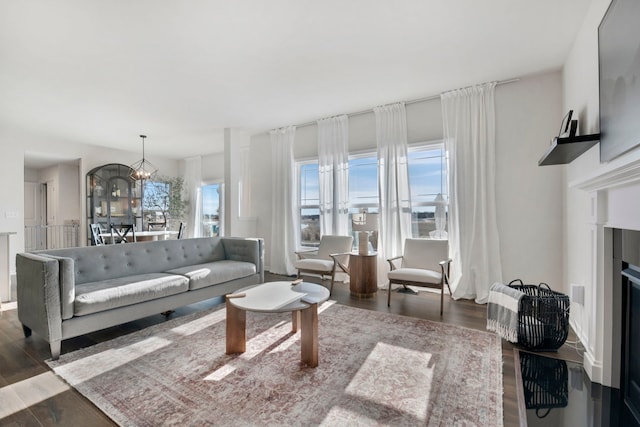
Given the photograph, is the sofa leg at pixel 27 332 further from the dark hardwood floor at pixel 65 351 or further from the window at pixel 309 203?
the window at pixel 309 203

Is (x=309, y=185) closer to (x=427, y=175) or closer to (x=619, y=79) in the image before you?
(x=427, y=175)

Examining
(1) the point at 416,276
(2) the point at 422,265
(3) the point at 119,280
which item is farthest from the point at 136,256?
(2) the point at 422,265

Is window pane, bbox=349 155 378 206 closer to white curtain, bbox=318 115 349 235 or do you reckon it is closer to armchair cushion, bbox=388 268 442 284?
white curtain, bbox=318 115 349 235

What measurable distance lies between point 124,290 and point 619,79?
3790mm

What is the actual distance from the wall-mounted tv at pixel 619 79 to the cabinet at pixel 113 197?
8.03m

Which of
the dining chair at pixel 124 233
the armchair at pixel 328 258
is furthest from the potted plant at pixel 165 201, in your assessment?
the armchair at pixel 328 258

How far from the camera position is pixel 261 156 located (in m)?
5.82

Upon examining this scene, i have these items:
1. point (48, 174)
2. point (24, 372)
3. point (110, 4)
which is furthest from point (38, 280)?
point (48, 174)

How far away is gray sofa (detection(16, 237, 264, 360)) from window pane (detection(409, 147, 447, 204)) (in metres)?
2.39

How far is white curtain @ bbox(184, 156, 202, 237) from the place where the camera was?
7445 millimetres

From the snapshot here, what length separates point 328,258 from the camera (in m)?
4.51

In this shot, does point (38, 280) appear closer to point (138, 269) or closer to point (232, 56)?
point (138, 269)

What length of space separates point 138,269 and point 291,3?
3.07 m

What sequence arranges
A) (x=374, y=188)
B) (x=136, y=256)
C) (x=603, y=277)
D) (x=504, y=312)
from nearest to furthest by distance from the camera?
1. (x=603, y=277)
2. (x=504, y=312)
3. (x=136, y=256)
4. (x=374, y=188)
